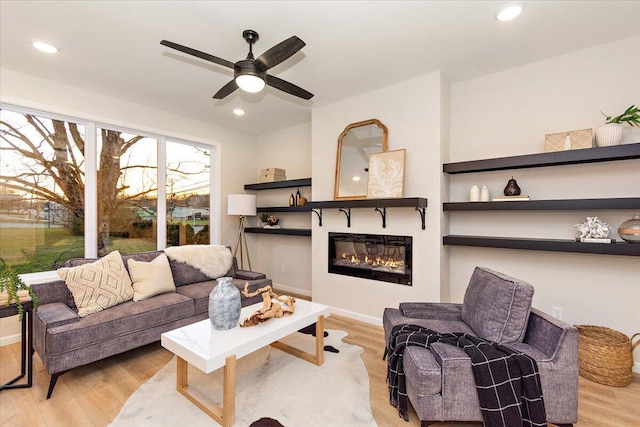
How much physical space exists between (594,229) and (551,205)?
36 cm

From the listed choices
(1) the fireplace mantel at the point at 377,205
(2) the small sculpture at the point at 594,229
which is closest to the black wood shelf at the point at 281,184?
(1) the fireplace mantel at the point at 377,205

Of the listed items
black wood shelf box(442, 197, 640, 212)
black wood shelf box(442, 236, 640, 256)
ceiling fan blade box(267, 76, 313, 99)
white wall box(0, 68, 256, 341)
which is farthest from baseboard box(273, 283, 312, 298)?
ceiling fan blade box(267, 76, 313, 99)

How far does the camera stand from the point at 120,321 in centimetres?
249

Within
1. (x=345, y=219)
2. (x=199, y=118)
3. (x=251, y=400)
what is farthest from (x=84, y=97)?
(x=251, y=400)

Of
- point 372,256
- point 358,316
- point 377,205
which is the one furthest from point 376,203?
point 358,316

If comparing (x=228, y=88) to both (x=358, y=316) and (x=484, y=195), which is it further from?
(x=358, y=316)

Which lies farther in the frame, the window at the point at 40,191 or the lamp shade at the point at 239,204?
the lamp shade at the point at 239,204

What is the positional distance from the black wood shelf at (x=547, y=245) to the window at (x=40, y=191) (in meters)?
4.10

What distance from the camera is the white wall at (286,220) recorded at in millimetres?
4703

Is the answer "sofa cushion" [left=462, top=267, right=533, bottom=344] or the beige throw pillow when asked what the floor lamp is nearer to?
the beige throw pillow

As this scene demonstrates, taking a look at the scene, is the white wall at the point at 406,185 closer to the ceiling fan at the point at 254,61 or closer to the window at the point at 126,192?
the ceiling fan at the point at 254,61

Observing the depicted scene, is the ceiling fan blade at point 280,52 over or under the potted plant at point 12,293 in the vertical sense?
over

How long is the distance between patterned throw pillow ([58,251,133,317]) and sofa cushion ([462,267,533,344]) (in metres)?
2.98

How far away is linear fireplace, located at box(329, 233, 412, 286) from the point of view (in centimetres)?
329
